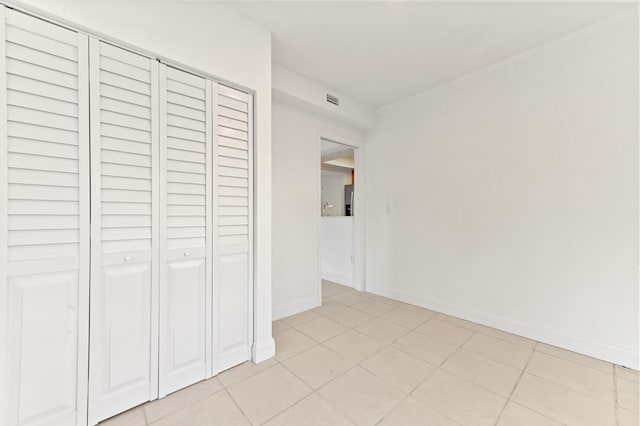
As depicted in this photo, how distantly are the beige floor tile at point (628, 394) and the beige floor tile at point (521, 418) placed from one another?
544 millimetres

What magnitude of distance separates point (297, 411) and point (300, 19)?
2.62 m

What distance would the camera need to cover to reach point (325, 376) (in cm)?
173

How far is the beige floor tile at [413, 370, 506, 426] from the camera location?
139 cm

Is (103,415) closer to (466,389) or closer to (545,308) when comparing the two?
(466,389)

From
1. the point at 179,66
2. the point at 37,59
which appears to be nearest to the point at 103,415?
the point at 37,59

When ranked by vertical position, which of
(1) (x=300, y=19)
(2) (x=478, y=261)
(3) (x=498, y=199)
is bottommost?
(2) (x=478, y=261)

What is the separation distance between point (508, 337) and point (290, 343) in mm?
1982

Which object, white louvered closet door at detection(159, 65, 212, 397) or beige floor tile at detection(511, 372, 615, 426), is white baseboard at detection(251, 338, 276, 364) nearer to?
white louvered closet door at detection(159, 65, 212, 397)

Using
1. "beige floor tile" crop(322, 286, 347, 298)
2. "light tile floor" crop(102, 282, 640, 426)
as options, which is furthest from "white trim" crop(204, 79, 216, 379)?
"beige floor tile" crop(322, 286, 347, 298)

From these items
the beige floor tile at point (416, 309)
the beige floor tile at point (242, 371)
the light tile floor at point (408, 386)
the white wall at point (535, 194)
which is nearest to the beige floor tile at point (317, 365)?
the light tile floor at point (408, 386)

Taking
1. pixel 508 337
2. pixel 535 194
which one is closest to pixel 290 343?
pixel 508 337

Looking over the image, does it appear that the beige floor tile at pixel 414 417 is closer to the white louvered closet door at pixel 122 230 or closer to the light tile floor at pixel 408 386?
the light tile floor at pixel 408 386

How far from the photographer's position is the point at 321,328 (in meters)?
2.48

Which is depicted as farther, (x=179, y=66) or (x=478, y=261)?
(x=478, y=261)
